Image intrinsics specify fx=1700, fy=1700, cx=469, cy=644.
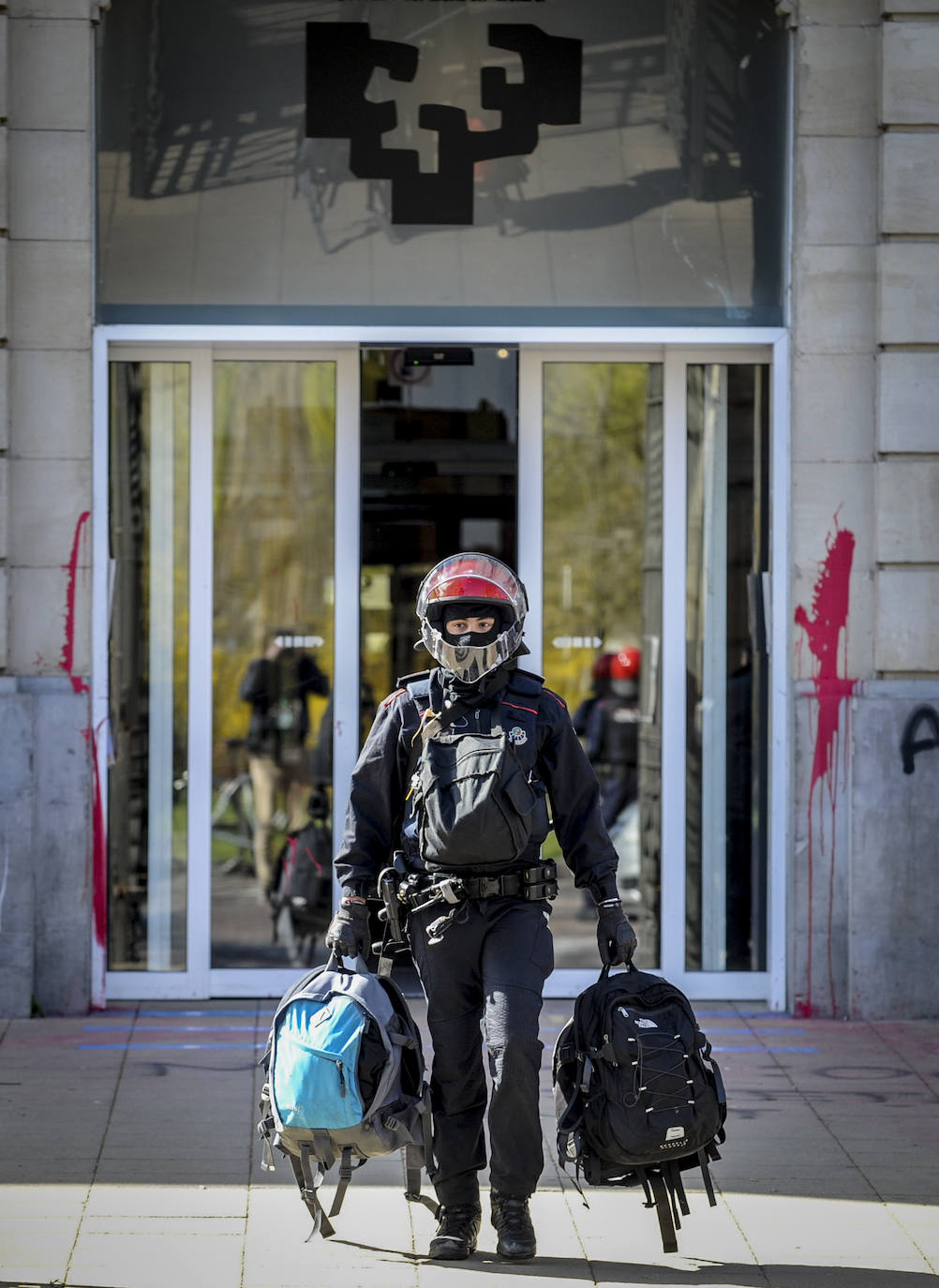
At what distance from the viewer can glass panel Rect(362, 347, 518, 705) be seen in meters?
7.98

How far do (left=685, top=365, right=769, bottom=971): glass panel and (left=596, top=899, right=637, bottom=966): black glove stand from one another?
332cm

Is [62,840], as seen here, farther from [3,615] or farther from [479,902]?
[479,902]

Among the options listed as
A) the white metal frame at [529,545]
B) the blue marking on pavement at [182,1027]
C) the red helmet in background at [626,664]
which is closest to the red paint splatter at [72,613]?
the white metal frame at [529,545]

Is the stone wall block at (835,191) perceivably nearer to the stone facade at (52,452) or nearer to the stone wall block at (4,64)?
the stone facade at (52,452)

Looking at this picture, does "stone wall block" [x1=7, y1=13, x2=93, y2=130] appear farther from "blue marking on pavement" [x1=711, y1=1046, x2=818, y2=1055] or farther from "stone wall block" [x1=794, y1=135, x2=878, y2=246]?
"blue marking on pavement" [x1=711, y1=1046, x2=818, y2=1055]

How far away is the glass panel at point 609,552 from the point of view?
27.1ft

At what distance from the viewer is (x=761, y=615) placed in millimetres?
8062

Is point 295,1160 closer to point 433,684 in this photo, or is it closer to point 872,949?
point 433,684

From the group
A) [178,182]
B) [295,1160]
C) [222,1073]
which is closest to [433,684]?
[295,1160]

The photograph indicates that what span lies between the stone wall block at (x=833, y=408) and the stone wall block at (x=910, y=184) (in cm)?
62

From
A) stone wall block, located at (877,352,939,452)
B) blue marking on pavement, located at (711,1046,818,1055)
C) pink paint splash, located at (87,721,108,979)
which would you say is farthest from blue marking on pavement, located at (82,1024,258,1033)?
stone wall block, located at (877,352,939,452)

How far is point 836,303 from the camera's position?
7.85 metres

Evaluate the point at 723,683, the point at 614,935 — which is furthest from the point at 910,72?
the point at 614,935

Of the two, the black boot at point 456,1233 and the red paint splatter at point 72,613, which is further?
the red paint splatter at point 72,613
